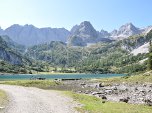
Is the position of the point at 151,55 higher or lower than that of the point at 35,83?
higher

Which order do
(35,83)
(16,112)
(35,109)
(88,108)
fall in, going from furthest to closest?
(35,83), (88,108), (35,109), (16,112)

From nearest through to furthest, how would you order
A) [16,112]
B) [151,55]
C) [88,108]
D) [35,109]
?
[16,112] < [35,109] < [88,108] < [151,55]

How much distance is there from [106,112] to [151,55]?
13461cm

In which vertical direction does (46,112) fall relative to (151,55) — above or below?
below

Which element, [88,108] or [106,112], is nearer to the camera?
[106,112]

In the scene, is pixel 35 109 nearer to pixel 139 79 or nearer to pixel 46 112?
pixel 46 112

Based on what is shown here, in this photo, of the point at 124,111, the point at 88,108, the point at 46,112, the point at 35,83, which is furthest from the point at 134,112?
the point at 35,83

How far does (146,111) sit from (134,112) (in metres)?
2.66

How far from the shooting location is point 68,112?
1586 inches

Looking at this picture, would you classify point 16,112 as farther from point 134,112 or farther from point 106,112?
point 134,112

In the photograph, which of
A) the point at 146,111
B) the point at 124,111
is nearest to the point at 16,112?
the point at 124,111

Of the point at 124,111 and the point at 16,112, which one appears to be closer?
the point at 16,112

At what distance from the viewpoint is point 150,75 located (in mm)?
142125

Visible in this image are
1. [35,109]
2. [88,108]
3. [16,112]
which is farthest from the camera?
[88,108]
